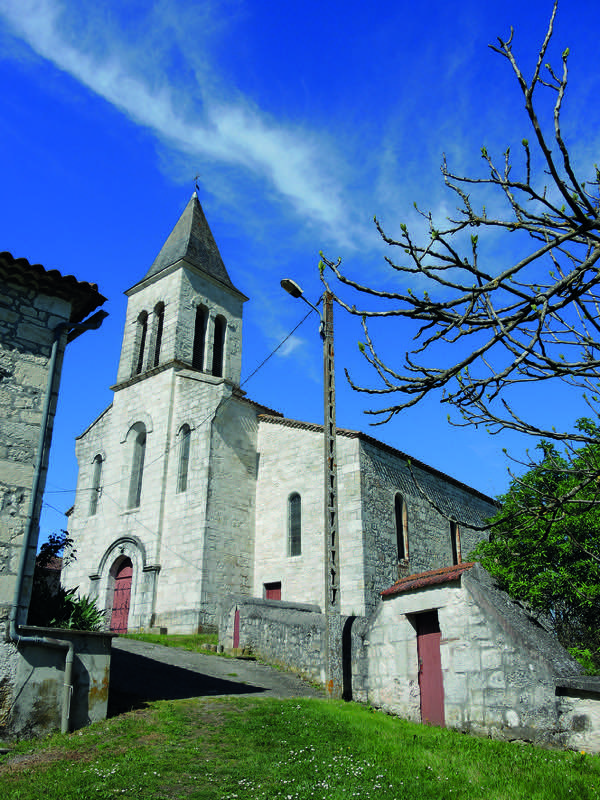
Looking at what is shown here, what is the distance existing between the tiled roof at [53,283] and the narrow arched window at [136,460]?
1431cm

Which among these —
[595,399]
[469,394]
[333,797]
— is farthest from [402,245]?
[333,797]

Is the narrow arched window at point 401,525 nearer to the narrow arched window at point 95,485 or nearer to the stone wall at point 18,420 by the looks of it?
the narrow arched window at point 95,485

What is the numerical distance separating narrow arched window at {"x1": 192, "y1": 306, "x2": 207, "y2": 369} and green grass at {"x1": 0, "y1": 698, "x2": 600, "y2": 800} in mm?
17870

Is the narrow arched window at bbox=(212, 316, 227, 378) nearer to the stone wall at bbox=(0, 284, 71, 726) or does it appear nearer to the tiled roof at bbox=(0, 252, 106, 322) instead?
the tiled roof at bbox=(0, 252, 106, 322)

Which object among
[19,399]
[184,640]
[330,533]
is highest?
Answer: [19,399]

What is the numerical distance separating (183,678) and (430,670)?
4968 millimetres

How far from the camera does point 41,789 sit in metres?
5.81

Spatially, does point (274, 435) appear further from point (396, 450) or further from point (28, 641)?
point (28, 641)

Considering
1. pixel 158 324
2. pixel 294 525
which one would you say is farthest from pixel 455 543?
pixel 158 324

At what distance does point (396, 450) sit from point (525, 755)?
1450 cm

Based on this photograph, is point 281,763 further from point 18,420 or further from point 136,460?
point 136,460

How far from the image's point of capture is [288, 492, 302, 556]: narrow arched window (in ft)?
67.1

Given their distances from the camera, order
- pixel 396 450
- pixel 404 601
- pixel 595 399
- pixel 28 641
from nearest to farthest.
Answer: pixel 595 399 → pixel 28 641 → pixel 404 601 → pixel 396 450

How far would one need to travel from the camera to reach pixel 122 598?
847 inches
